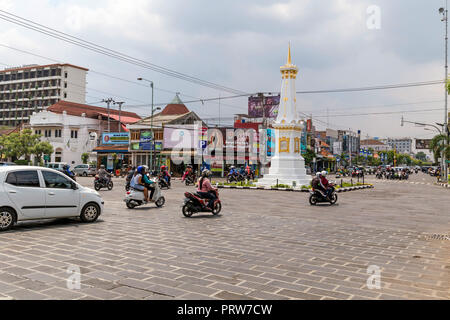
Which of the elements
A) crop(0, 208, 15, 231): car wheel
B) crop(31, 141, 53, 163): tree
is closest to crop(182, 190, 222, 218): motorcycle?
crop(0, 208, 15, 231): car wheel

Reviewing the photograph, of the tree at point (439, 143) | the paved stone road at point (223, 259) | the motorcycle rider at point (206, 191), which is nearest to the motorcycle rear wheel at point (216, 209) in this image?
the motorcycle rider at point (206, 191)

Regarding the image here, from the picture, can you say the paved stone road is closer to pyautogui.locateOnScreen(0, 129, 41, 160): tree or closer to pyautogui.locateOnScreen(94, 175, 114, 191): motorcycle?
pyautogui.locateOnScreen(94, 175, 114, 191): motorcycle

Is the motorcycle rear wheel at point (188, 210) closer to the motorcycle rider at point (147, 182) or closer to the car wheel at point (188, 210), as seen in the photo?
the car wheel at point (188, 210)

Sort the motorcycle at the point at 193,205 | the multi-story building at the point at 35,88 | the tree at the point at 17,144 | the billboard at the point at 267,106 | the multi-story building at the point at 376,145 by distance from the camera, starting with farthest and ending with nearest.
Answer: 1. the multi-story building at the point at 376,145
2. the multi-story building at the point at 35,88
3. the billboard at the point at 267,106
4. the tree at the point at 17,144
5. the motorcycle at the point at 193,205

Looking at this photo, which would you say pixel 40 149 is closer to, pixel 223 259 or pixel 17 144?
pixel 17 144

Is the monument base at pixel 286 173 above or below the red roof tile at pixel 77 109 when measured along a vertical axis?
below

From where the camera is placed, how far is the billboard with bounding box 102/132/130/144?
52625mm

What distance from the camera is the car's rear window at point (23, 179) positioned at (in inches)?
341

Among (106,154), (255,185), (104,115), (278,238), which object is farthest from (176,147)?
(278,238)

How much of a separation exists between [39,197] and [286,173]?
21.3 m

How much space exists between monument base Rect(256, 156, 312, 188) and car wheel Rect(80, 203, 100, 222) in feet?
59.7

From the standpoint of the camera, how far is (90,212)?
10.3 meters
